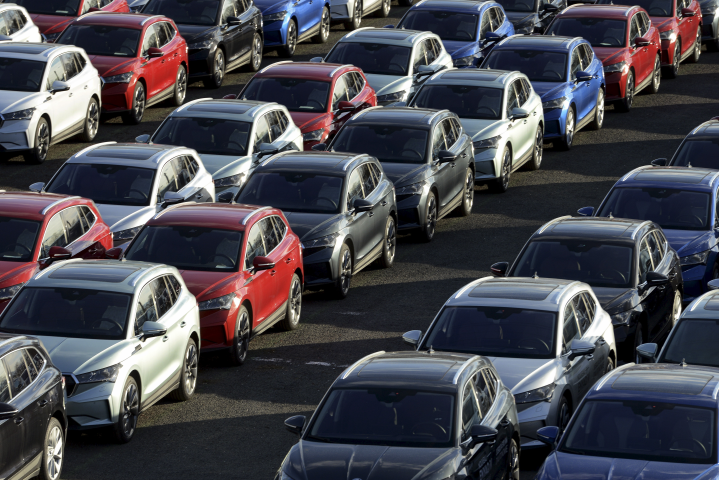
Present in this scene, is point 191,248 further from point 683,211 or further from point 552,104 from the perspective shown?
point 552,104

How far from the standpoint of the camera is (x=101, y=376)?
13617 millimetres

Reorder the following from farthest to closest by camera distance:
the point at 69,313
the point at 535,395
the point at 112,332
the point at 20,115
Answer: the point at 20,115 < the point at 69,313 < the point at 112,332 < the point at 535,395

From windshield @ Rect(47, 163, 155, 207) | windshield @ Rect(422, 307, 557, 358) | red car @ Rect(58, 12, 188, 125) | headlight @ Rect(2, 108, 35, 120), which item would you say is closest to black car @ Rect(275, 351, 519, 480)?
windshield @ Rect(422, 307, 557, 358)

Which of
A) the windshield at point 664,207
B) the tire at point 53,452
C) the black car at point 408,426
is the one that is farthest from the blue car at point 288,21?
the black car at point 408,426

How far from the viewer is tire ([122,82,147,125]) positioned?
25984 millimetres

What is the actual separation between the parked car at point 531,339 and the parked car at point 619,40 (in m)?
15.0

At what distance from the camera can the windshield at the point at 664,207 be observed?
19.2 metres

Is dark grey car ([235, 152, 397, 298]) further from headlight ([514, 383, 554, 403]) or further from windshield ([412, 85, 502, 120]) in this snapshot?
headlight ([514, 383, 554, 403])

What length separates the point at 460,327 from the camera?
1427 centimetres

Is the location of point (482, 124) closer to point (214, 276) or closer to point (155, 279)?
point (214, 276)

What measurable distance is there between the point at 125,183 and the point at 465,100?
7.39 meters

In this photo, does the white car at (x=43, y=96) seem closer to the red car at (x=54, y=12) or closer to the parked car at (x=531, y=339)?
the red car at (x=54, y=12)

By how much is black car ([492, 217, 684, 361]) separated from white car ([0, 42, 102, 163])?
945 cm

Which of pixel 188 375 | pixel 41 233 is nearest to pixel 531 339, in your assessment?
pixel 188 375
